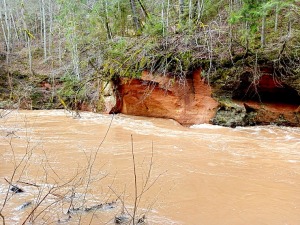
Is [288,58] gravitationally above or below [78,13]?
below

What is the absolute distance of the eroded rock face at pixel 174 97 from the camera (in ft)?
36.0

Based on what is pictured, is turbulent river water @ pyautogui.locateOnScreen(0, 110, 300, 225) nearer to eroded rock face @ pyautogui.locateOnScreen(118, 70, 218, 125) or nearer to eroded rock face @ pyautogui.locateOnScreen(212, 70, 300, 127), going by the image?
eroded rock face @ pyautogui.locateOnScreen(212, 70, 300, 127)

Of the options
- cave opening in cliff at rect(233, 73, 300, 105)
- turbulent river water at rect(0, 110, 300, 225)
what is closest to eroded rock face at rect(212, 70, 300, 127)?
cave opening in cliff at rect(233, 73, 300, 105)

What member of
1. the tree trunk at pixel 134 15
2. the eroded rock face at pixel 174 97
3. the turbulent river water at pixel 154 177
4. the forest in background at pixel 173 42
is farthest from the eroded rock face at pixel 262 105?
the tree trunk at pixel 134 15

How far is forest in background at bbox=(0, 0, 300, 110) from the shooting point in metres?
9.95

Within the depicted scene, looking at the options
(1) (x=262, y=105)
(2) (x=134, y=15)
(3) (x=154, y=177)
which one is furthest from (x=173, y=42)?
(3) (x=154, y=177)

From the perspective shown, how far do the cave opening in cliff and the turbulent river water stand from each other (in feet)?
5.52

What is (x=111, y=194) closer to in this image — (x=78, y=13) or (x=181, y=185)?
(x=181, y=185)

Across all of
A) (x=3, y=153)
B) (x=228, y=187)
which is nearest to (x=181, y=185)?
(x=228, y=187)

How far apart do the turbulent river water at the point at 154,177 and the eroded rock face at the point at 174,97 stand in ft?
5.87

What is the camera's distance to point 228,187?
445 centimetres

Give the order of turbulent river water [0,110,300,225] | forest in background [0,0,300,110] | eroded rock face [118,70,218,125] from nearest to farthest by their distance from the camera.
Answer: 1. turbulent river water [0,110,300,225]
2. forest in background [0,0,300,110]
3. eroded rock face [118,70,218,125]

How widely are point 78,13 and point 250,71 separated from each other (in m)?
11.4

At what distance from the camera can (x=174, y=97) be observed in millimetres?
11469
